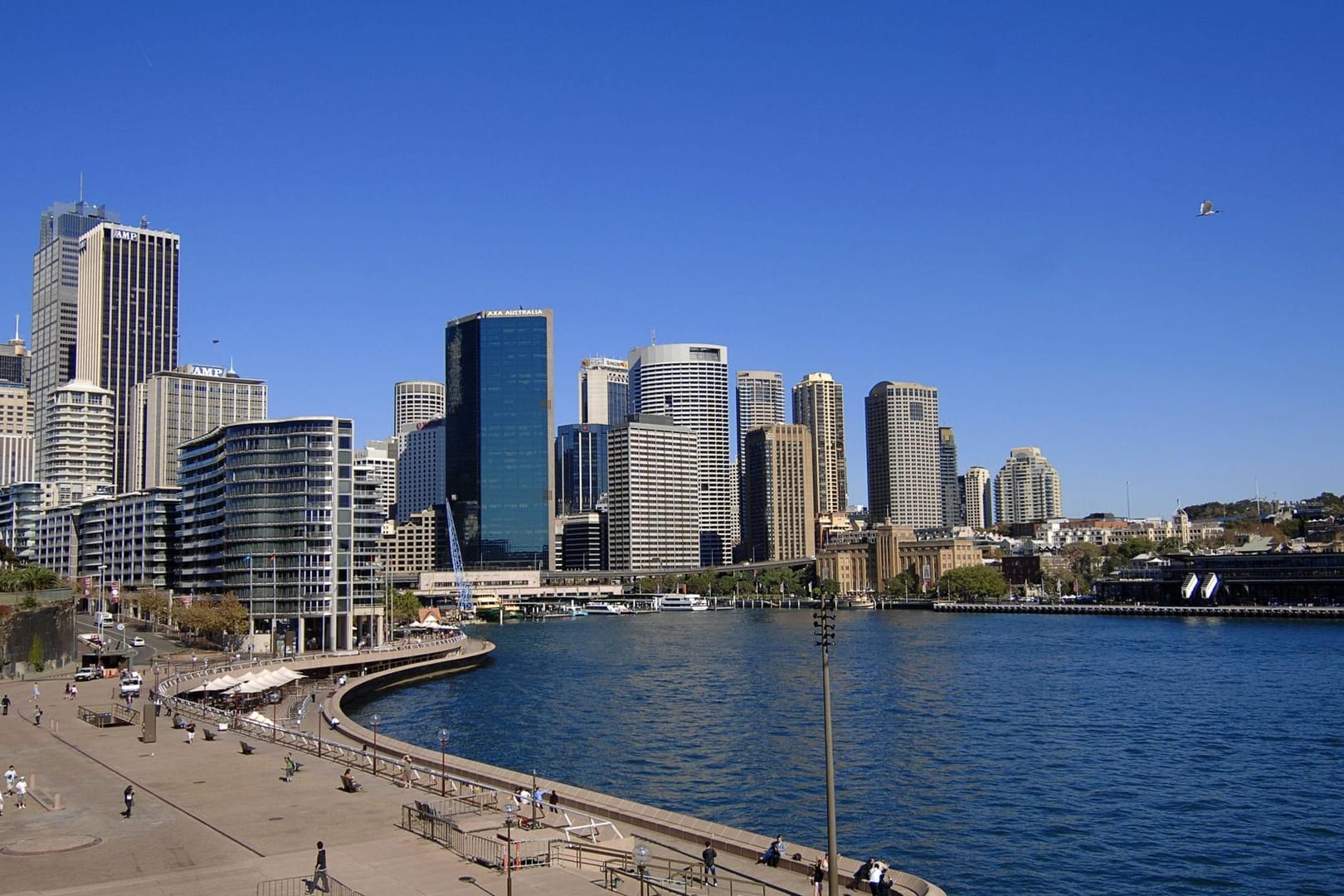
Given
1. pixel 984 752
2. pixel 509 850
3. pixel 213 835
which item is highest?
pixel 509 850

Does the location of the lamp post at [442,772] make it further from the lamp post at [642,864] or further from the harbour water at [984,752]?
the lamp post at [642,864]

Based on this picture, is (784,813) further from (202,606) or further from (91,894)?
(202,606)

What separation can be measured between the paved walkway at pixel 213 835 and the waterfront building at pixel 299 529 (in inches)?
3464

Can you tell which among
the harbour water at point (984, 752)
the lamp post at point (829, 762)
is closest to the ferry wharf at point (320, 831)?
the lamp post at point (829, 762)

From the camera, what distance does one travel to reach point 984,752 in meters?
74.3

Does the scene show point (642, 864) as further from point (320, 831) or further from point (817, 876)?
point (320, 831)

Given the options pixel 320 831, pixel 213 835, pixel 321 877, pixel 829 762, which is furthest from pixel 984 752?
pixel 321 877

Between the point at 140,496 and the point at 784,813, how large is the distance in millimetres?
169265

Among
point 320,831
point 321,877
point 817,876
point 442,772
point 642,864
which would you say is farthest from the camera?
point 442,772

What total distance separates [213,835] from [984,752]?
48103 millimetres

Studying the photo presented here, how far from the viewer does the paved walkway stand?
3550 centimetres

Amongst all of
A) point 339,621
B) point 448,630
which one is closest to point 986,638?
point 448,630

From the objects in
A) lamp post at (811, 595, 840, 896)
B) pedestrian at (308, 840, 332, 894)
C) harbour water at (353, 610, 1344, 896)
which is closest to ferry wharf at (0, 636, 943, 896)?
pedestrian at (308, 840, 332, 894)

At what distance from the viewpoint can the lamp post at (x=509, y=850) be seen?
33419 mm
